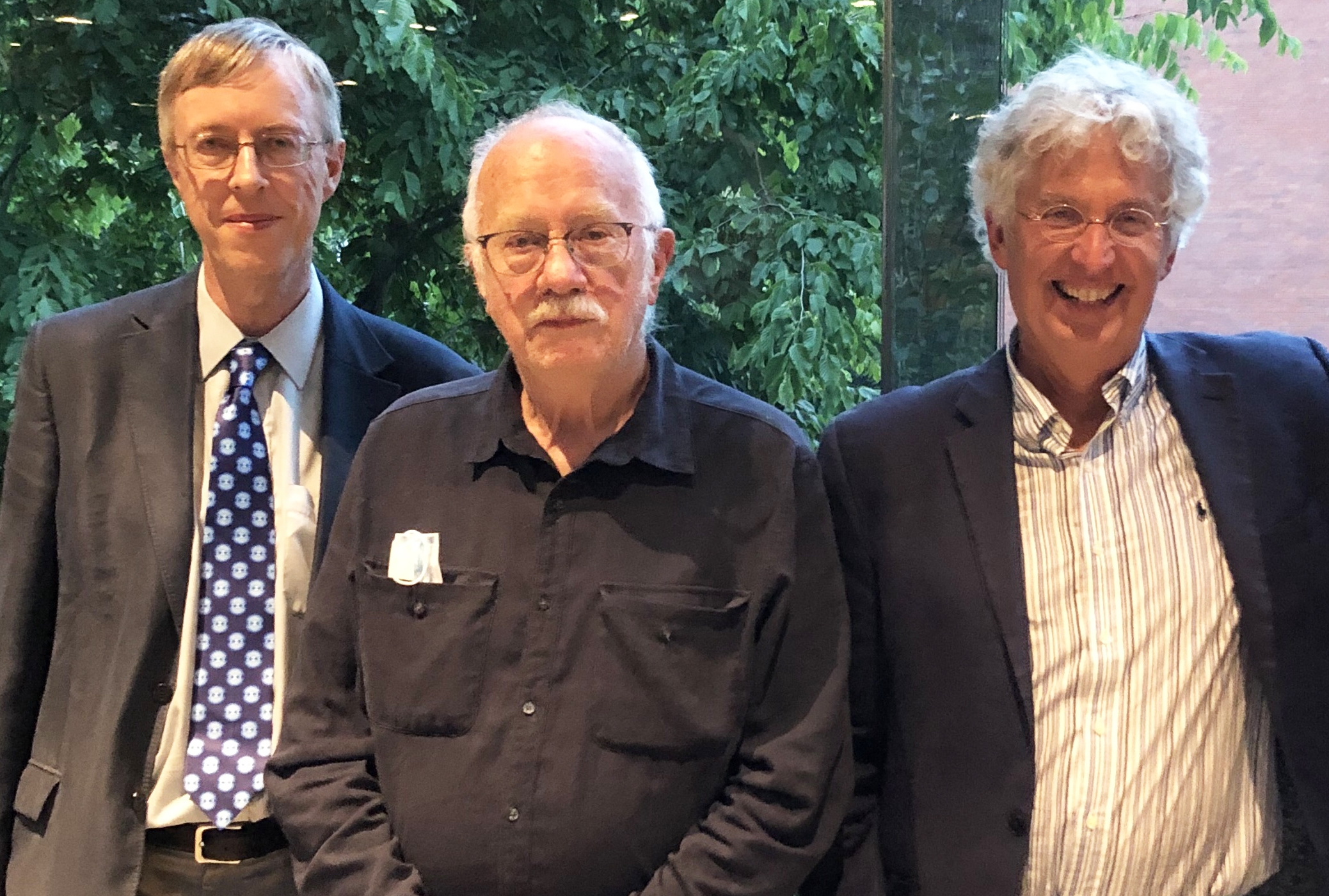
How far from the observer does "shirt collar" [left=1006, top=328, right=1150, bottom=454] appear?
5.00ft

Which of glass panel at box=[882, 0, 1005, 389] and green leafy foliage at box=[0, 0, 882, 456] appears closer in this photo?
glass panel at box=[882, 0, 1005, 389]

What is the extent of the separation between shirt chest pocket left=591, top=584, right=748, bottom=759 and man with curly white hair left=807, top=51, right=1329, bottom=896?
0.23 meters

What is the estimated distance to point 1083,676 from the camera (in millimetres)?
1445

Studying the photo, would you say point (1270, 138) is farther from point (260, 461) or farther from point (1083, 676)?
point (260, 461)

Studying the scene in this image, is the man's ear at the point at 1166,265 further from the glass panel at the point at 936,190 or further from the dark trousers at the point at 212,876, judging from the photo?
Result: the dark trousers at the point at 212,876

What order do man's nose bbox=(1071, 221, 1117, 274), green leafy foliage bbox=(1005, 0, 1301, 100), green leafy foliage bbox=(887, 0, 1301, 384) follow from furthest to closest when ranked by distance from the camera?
green leafy foliage bbox=(887, 0, 1301, 384)
green leafy foliage bbox=(1005, 0, 1301, 100)
man's nose bbox=(1071, 221, 1117, 274)

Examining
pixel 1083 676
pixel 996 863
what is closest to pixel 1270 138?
pixel 1083 676

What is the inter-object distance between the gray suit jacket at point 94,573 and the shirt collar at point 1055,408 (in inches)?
37.5

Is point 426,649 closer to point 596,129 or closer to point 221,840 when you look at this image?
point 221,840

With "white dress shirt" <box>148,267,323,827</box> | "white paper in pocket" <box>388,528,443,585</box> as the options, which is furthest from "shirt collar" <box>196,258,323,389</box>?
"white paper in pocket" <box>388,528,443,585</box>

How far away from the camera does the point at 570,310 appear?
1411 mm

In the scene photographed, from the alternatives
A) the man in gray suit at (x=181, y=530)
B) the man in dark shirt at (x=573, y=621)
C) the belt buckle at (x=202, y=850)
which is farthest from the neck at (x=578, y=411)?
the belt buckle at (x=202, y=850)

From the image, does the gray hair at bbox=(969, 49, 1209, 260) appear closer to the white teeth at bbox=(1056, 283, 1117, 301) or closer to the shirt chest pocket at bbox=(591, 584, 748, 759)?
the white teeth at bbox=(1056, 283, 1117, 301)

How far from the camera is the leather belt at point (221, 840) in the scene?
1.61 m
